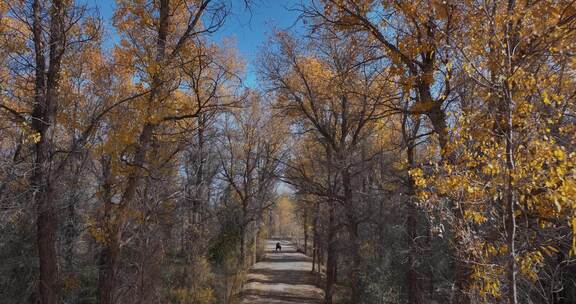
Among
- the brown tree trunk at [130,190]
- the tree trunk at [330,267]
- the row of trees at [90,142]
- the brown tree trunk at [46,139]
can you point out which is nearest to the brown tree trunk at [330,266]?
the tree trunk at [330,267]

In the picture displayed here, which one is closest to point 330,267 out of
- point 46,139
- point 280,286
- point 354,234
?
point 354,234

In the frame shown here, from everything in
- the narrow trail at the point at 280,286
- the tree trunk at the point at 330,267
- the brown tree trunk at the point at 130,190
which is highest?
the brown tree trunk at the point at 130,190

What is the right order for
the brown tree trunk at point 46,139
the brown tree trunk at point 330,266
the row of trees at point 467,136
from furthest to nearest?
the brown tree trunk at point 330,266 < the brown tree trunk at point 46,139 < the row of trees at point 467,136

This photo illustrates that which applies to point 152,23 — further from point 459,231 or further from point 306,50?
point 306,50

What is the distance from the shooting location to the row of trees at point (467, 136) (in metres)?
3.17

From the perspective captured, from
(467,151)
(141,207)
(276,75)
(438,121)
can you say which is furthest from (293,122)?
(467,151)

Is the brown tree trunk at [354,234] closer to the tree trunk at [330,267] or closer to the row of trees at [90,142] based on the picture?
the tree trunk at [330,267]

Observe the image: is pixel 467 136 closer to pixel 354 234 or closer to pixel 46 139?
pixel 46 139

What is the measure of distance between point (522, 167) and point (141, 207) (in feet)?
24.0

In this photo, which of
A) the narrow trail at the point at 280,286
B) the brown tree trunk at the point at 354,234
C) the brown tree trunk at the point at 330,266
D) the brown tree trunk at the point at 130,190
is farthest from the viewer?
the narrow trail at the point at 280,286

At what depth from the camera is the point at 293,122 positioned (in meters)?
16.7

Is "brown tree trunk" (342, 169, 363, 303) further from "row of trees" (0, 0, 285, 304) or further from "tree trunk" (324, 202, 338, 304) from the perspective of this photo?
"row of trees" (0, 0, 285, 304)

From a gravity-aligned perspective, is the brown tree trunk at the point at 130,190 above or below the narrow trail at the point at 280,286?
above

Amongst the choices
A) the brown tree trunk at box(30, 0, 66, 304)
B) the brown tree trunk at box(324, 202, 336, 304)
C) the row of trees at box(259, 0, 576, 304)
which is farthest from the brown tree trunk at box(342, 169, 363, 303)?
the brown tree trunk at box(30, 0, 66, 304)
